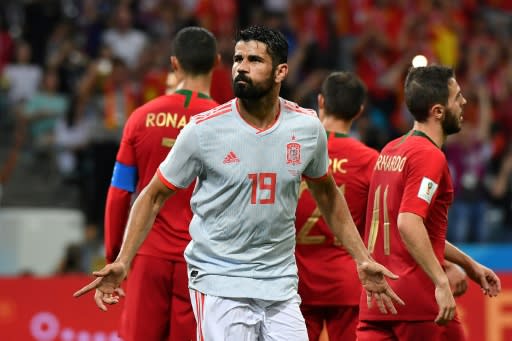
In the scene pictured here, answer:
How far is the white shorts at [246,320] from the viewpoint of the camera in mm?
5691

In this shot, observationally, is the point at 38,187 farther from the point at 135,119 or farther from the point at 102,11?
the point at 135,119

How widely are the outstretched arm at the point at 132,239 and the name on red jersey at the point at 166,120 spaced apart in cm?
148

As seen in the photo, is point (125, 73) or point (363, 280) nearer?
point (363, 280)

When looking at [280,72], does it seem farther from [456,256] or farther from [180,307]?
[180,307]

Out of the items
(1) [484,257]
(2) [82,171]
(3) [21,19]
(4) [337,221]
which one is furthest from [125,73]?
(4) [337,221]

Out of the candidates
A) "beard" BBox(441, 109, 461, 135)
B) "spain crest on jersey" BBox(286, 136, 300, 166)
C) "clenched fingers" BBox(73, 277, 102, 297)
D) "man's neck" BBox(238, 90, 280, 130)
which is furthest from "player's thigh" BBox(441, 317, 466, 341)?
"clenched fingers" BBox(73, 277, 102, 297)

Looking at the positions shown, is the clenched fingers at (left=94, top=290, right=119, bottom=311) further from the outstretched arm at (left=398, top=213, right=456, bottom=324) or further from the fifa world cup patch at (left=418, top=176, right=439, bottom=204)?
the fifa world cup patch at (left=418, top=176, right=439, bottom=204)

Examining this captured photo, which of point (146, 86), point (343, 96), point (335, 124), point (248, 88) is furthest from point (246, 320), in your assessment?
point (146, 86)

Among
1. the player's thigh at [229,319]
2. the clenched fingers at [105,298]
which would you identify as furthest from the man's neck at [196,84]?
the clenched fingers at [105,298]

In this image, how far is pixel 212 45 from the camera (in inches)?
296

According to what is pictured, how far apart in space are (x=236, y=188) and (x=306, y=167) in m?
0.43

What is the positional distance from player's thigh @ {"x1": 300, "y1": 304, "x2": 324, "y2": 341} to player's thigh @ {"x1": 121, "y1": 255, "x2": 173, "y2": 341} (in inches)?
35.0

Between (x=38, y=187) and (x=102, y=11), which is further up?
(x=102, y=11)

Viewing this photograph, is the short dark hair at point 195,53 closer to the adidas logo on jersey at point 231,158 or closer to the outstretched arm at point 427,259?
the adidas logo on jersey at point 231,158
